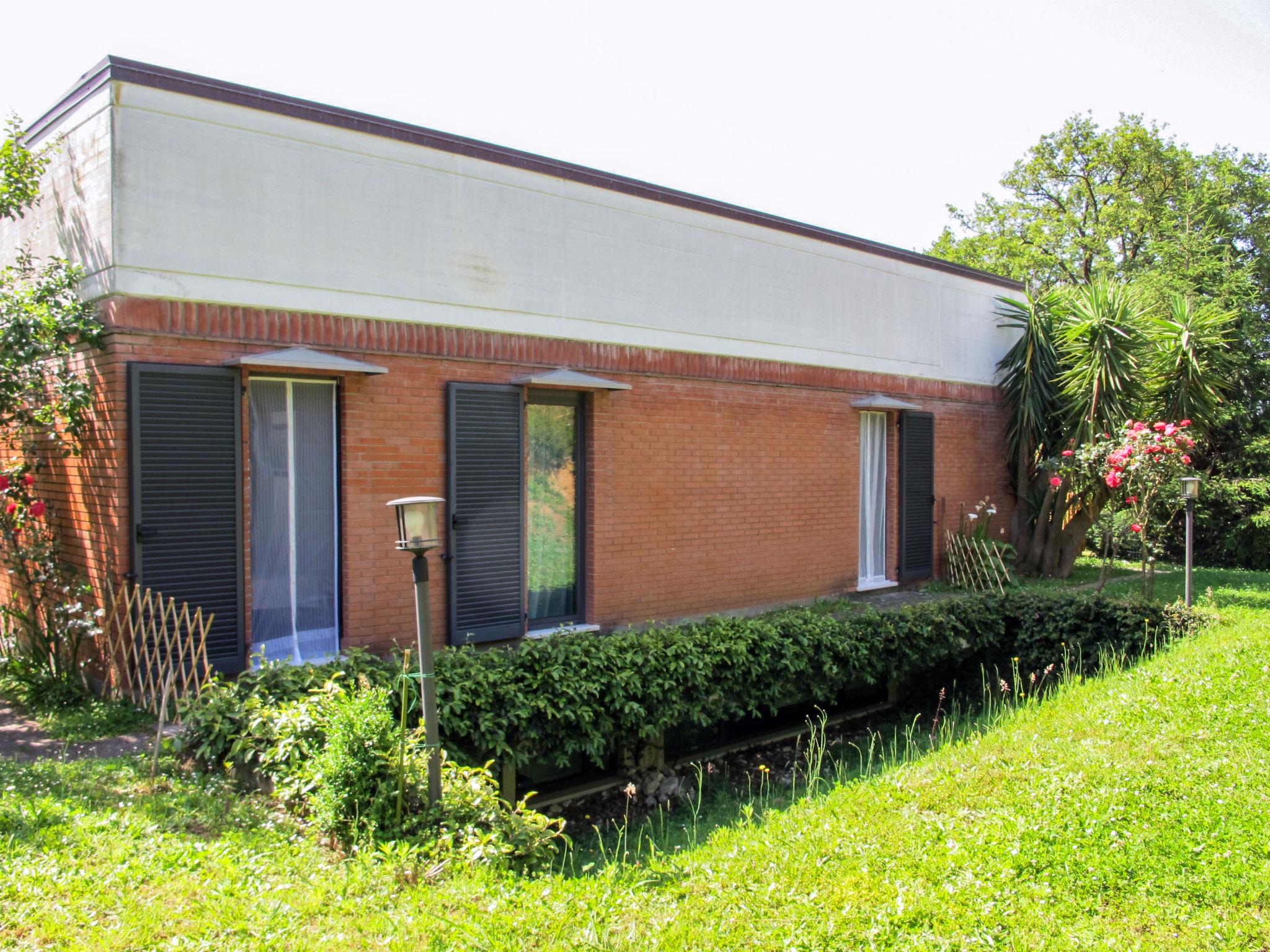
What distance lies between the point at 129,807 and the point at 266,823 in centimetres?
73

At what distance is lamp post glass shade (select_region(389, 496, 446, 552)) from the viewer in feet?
14.5

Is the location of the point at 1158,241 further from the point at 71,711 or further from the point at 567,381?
the point at 71,711

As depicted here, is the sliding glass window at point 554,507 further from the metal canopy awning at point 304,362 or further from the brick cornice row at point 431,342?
the metal canopy awning at point 304,362

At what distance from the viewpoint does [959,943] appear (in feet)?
11.7

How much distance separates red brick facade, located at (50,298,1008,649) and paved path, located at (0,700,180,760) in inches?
47.5

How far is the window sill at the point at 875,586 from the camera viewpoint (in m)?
12.0

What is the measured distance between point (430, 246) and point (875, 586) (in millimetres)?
7741

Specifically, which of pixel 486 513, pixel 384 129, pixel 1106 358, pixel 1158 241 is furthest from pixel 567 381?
pixel 1158 241

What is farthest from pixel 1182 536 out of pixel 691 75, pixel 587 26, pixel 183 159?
pixel 183 159

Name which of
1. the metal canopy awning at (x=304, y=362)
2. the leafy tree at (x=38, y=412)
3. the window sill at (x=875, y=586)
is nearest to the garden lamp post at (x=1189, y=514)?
the window sill at (x=875, y=586)

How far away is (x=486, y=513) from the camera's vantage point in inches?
316

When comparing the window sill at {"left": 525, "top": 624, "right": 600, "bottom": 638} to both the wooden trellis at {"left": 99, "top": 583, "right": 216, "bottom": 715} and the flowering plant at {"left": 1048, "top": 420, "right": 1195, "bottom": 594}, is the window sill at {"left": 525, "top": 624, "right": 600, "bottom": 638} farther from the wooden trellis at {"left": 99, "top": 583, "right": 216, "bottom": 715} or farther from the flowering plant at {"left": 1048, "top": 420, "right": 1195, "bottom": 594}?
the flowering plant at {"left": 1048, "top": 420, "right": 1195, "bottom": 594}

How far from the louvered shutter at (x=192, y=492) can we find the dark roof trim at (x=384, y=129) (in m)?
2.12

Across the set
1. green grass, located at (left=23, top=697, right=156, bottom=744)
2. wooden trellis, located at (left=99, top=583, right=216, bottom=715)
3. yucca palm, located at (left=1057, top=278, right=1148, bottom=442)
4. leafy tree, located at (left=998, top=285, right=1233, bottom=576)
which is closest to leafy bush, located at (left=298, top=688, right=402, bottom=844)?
wooden trellis, located at (left=99, top=583, right=216, bottom=715)
